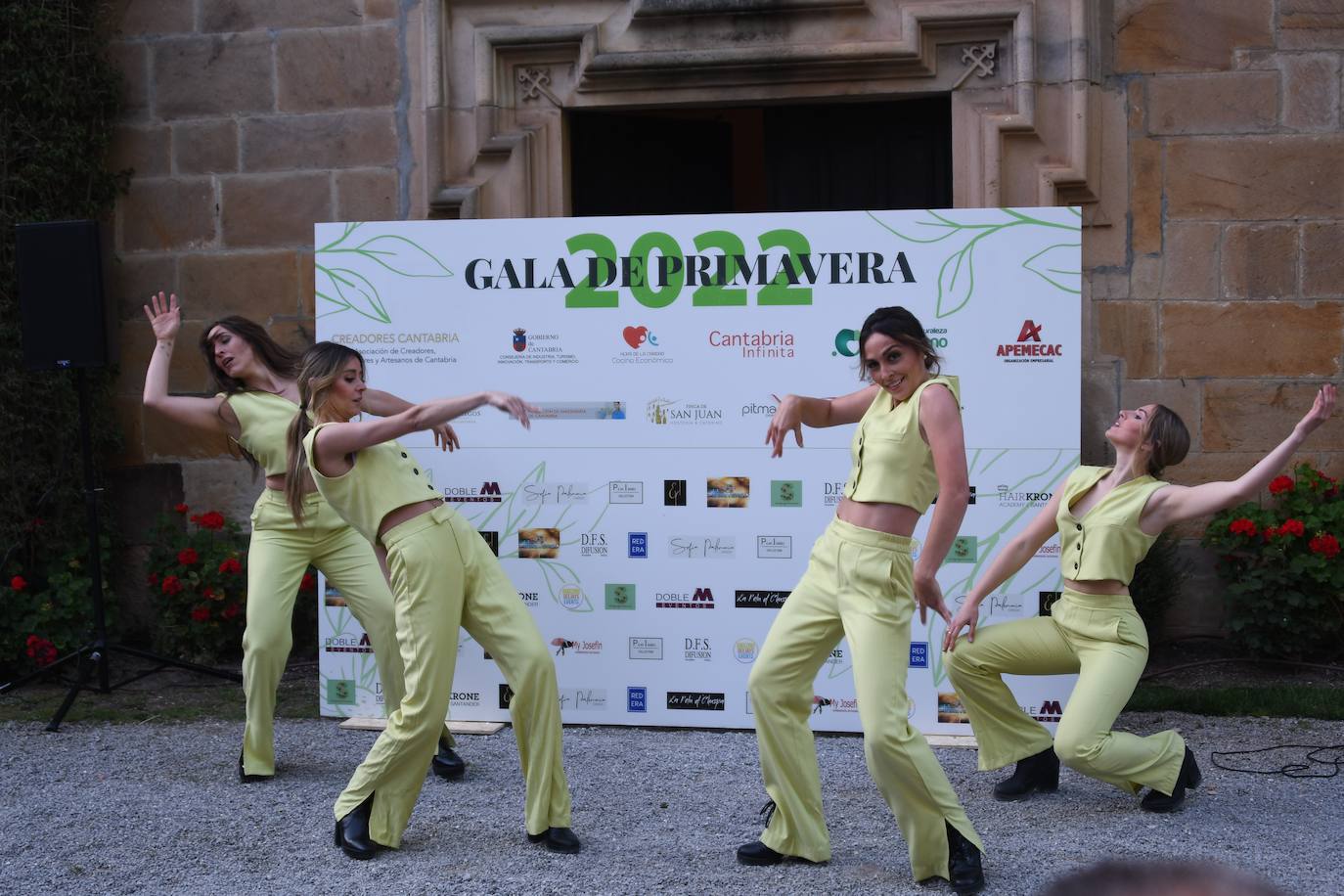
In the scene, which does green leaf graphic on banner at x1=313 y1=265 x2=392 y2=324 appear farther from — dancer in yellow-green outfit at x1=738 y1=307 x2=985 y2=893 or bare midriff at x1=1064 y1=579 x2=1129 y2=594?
bare midriff at x1=1064 y1=579 x2=1129 y2=594

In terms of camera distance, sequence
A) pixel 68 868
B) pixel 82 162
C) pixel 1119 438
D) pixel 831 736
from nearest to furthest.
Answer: pixel 68 868
pixel 1119 438
pixel 831 736
pixel 82 162

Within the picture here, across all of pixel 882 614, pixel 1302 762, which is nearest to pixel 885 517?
pixel 882 614

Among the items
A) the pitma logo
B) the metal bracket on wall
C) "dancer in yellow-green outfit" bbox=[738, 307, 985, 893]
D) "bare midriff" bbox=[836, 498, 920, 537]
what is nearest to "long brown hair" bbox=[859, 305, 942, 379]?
"dancer in yellow-green outfit" bbox=[738, 307, 985, 893]

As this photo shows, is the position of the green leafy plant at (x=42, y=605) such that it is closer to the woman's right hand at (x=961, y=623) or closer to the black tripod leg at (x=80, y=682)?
the black tripod leg at (x=80, y=682)

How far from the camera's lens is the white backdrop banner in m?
5.62

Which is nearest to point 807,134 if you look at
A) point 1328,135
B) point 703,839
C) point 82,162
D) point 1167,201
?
point 1167,201

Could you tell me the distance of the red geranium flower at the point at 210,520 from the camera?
726 centimetres

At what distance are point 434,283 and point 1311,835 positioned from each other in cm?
404

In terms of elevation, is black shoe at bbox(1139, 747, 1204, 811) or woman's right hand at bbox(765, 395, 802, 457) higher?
woman's right hand at bbox(765, 395, 802, 457)

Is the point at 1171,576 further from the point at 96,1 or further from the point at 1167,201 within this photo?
the point at 96,1

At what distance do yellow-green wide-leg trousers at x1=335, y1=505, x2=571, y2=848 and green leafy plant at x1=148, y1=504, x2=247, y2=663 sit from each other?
3166 mm

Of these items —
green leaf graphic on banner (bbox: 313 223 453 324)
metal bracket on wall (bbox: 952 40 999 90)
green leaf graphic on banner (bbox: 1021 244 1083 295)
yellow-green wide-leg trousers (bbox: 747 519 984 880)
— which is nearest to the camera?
yellow-green wide-leg trousers (bbox: 747 519 984 880)

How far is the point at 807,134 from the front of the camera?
25.5 ft

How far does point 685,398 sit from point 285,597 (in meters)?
1.84
